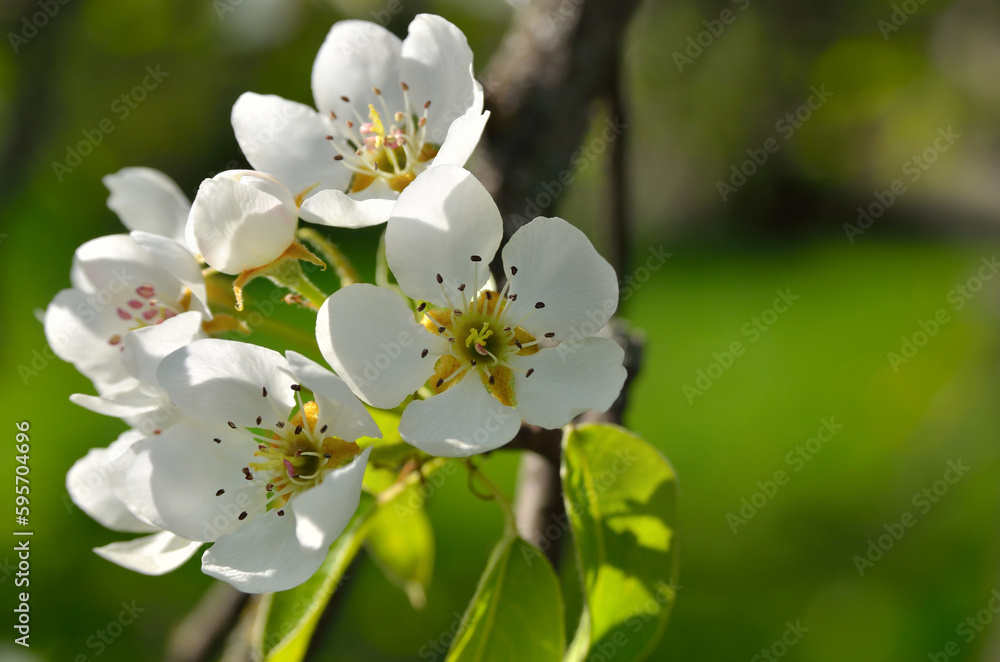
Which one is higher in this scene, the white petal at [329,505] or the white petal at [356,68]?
the white petal at [356,68]

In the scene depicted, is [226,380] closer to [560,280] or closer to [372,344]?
[372,344]

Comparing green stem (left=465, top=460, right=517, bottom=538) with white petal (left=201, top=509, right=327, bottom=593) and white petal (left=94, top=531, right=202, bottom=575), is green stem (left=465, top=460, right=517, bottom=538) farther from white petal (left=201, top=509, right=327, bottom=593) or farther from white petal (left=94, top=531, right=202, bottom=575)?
white petal (left=94, top=531, right=202, bottom=575)

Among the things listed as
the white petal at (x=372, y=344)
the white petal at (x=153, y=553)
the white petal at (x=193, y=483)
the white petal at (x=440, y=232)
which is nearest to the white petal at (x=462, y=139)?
the white petal at (x=440, y=232)

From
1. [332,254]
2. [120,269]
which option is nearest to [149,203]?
[120,269]

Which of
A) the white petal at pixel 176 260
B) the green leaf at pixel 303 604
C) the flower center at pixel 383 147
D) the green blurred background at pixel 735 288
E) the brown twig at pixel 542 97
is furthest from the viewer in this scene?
the green blurred background at pixel 735 288

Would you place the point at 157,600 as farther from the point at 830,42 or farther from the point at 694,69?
the point at 830,42

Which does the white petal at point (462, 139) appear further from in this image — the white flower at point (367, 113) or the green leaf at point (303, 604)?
the green leaf at point (303, 604)

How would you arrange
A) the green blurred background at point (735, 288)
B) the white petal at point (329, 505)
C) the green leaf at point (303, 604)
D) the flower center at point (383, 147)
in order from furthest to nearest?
the green blurred background at point (735, 288) < the flower center at point (383, 147) < the green leaf at point (303, 604) < the white petal at point (329, 505)

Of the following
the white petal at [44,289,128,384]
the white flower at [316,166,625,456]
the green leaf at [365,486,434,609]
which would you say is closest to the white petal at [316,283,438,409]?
the white flower at [316,166,625,456]

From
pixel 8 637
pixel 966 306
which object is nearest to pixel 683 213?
pixel 966 306
